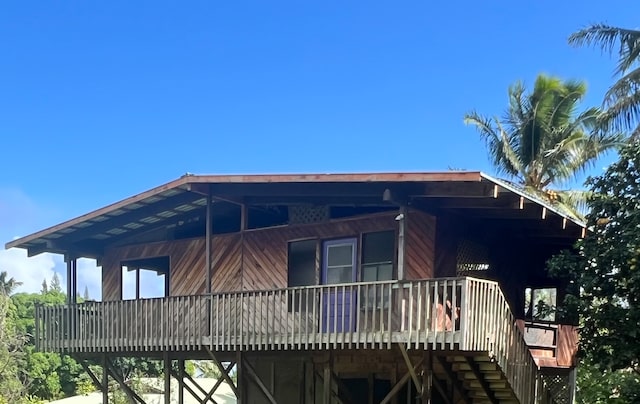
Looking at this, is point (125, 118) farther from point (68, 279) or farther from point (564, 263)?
point (564, 263)

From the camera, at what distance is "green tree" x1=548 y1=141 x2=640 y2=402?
12625mm

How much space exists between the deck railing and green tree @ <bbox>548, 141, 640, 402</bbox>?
4.28ft

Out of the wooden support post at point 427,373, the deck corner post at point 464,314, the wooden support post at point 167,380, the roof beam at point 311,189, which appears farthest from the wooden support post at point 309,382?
the deck corner post at point 464,314

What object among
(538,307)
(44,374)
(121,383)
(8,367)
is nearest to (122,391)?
(8,367)

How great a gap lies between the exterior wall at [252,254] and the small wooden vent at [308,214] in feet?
0.46

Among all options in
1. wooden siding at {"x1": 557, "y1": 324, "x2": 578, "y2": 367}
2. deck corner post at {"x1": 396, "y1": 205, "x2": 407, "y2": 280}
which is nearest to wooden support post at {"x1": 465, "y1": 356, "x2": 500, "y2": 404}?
deck corner post at {"x1": 396, "y1": 205, "x2": 407, "y2": 280}

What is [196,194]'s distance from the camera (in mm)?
15828

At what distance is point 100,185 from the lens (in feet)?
133

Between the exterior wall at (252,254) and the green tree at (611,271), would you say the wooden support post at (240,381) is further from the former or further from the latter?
the green tree at (611,271)

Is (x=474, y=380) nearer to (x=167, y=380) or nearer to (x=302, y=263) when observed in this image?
(x=302, y=263)

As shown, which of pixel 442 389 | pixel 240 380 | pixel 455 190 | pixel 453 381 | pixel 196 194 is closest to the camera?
pixel 455 190

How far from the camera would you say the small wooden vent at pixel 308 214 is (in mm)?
14914

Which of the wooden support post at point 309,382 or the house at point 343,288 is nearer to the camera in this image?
the house at point 343,288

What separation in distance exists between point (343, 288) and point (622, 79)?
1033cm
